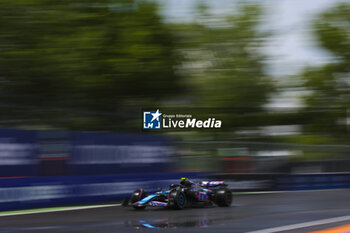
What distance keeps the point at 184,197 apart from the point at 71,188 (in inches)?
113

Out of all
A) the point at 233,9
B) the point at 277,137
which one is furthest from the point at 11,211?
the point at 277,137

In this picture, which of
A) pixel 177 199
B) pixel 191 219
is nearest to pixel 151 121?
pixel 177 199

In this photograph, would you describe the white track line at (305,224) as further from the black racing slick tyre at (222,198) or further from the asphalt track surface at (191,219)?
the black racing slick tyre at (222,198)

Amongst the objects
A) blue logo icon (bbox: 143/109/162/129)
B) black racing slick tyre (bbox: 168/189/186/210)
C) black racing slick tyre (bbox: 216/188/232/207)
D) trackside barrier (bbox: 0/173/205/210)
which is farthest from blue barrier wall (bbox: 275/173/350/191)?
black racing slick tyre (bbox: 168/189/186/210)

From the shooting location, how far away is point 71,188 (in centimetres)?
1323

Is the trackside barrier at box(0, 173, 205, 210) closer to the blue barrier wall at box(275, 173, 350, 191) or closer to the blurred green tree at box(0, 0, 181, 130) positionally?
the blue barrier wall at box(275, 173, 350, 191)

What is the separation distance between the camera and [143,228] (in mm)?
8852

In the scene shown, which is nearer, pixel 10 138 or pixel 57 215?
pixel 57 215

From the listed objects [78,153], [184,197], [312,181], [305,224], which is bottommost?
[312,181]

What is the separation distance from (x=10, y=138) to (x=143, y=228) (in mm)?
4651

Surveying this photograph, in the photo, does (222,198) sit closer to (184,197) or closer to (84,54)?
(184,197)

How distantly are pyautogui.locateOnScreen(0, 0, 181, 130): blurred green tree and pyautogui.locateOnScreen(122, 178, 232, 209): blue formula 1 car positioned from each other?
10887 mm

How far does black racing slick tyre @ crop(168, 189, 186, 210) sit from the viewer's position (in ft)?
39.1

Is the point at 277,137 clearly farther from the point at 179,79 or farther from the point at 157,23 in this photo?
the point at 157,23
